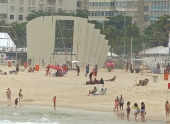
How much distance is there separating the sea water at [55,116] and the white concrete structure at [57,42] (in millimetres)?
36308

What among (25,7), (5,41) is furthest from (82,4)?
(5,41)

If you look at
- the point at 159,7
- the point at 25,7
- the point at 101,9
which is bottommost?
the point at 159,7

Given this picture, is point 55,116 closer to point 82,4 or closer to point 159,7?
point 159,7

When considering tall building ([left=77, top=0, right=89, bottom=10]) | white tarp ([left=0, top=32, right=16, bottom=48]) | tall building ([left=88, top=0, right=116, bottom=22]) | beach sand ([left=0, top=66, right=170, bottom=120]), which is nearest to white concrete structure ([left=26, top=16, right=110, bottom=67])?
white tarp ([left=0, top=32, right=16, bottom=48])

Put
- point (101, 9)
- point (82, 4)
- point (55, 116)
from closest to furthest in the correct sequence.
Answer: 1. point (55, 116)
2. point (101, 9)
3. point (82, 4)

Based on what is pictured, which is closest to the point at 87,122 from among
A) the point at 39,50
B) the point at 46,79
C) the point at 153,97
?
the point at 153,97

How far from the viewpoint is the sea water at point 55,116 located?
40.2 meters

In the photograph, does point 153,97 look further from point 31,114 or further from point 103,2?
point 103,2

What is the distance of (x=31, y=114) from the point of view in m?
44.0

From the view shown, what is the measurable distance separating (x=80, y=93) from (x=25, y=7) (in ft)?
325

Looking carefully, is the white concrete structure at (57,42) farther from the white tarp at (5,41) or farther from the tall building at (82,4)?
the tall building at (82,4)

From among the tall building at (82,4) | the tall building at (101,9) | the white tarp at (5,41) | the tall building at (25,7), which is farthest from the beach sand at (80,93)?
the tall building at (82,4)

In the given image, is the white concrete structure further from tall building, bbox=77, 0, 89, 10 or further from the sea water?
tall building, bbox=77, 0, 89, 10

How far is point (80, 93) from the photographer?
167ft
